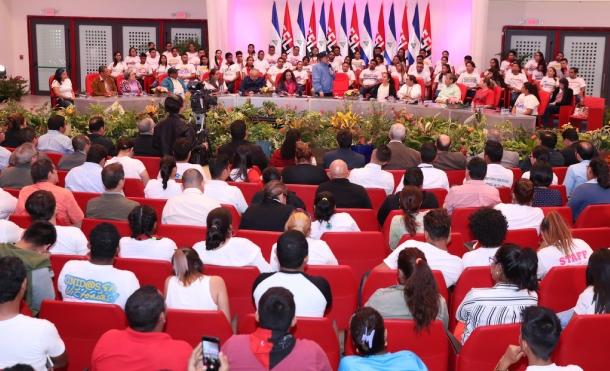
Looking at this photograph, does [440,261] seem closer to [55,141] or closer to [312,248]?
[312,248]

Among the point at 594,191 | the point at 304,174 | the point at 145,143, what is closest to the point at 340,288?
the point at 304,174

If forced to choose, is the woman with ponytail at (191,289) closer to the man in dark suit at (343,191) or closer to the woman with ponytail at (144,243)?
the woman with ponytail at (144,243)

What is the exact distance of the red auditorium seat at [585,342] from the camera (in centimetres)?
401

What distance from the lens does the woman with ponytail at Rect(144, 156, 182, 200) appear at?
7051mm

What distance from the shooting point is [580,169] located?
793cm

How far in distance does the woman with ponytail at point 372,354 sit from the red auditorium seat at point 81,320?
1.28 meters

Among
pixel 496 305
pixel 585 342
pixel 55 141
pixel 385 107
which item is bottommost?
pixel 585 342

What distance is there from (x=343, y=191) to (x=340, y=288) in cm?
205

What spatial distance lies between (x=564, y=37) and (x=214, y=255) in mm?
15310

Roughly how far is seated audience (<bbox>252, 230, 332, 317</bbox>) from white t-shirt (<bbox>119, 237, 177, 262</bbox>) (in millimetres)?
948

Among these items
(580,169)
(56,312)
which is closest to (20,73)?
(580,169)

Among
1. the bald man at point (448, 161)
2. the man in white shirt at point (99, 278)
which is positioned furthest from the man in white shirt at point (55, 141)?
the man in white shirt at point (99, 278)

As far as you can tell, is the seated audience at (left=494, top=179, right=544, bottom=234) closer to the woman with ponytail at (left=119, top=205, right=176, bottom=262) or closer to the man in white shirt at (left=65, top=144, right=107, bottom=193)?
the woman with ponytail at (left=119, top=205, right=176, bottom=262)

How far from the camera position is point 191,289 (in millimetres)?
4418
